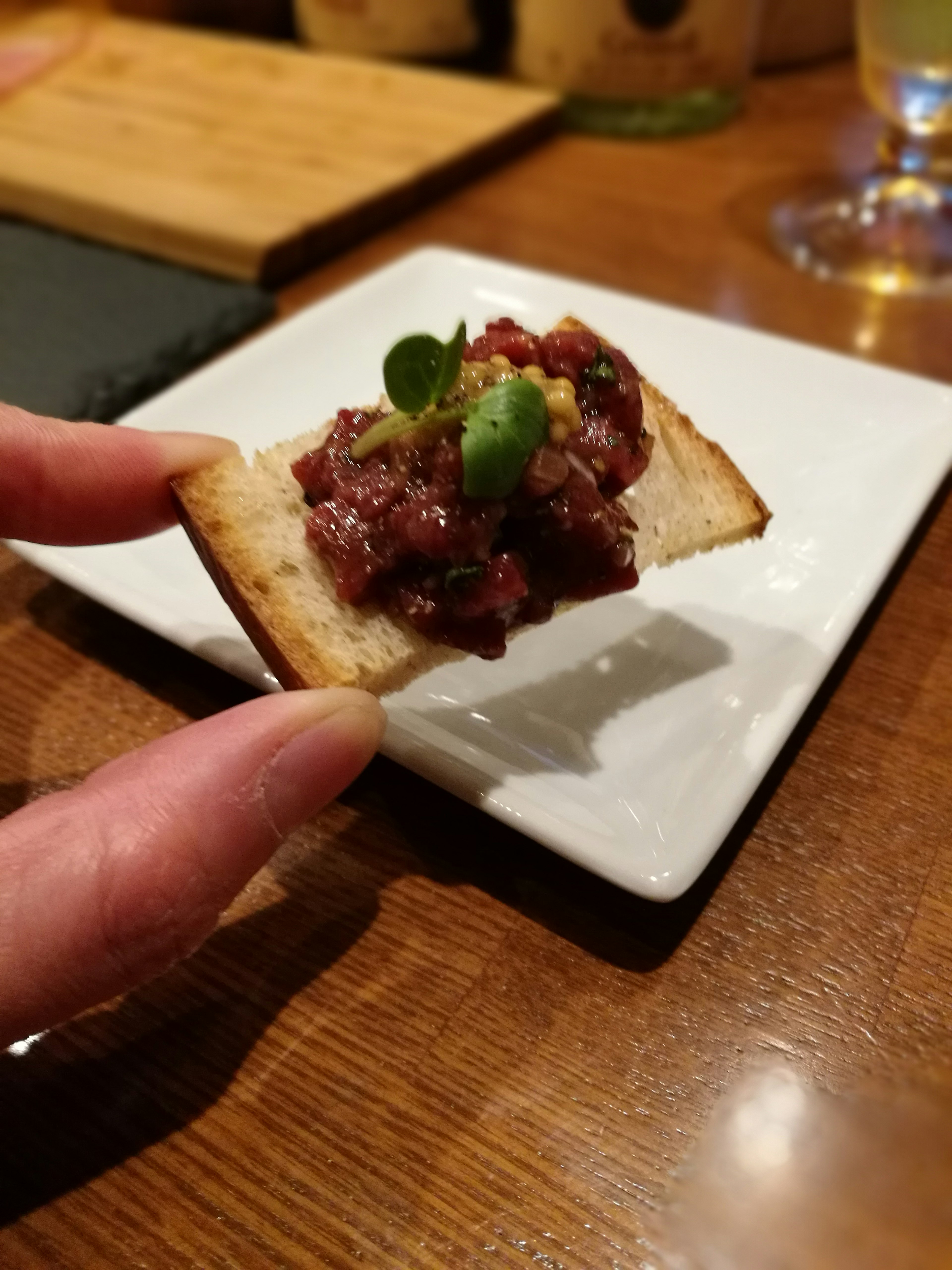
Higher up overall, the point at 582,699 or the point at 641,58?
the point at 641,58

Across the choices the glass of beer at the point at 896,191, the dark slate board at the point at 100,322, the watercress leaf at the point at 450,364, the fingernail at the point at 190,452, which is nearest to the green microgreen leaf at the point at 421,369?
the watercress leaf at the point at 450,364

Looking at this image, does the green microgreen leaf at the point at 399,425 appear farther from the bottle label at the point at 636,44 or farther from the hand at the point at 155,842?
the bottle label at the point at 636,44

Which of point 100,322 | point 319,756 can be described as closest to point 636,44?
point 100,322

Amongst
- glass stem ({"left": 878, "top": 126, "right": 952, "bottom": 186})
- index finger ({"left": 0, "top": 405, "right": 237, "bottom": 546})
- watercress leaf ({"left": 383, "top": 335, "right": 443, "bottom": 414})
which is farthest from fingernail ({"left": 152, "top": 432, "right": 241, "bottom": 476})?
glass stem ({"left": 878, "top": 126, "right": 952, "bottom": 186})

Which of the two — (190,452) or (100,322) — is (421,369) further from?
(100,322)

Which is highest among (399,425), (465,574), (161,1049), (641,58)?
(641,58)

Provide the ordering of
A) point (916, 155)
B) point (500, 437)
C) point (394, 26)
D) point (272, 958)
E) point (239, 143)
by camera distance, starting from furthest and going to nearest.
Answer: point (394, 26), point (239, 143), point (916, 155), point (272, 958), point (500, 437)

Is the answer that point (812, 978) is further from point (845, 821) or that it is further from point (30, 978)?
point (30, 978)
